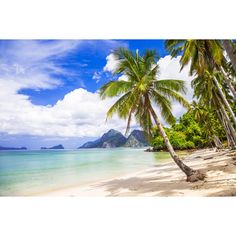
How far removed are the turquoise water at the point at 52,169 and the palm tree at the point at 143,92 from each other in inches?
49.8

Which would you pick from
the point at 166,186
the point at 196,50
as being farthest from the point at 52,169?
the point at 196,50

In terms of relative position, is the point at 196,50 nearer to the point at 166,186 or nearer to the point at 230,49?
the point at 230,49

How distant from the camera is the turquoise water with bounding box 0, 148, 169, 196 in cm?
527

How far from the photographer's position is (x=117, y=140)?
19.9 ft

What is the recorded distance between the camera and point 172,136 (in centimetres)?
673

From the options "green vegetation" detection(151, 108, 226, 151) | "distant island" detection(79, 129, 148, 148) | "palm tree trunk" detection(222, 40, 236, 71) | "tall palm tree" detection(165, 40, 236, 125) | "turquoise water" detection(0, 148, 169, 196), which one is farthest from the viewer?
"green vegetation" detection(151, 108, 226, 151)

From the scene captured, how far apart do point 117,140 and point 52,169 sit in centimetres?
138

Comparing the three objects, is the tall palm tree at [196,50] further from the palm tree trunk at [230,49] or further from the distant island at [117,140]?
the distant island at [117,140]

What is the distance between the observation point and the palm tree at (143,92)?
201 inches

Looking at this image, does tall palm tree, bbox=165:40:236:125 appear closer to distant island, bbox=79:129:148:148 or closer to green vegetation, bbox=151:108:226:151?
green vegetation, bbox=151:108:226:151

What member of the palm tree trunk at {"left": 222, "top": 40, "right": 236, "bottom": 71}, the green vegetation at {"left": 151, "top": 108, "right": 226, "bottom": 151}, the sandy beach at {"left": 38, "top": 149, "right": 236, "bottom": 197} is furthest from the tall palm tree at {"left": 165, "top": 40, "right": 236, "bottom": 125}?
the sandy beach at {"left": 38, "top": 149, "right": 236, "bottom": 197}

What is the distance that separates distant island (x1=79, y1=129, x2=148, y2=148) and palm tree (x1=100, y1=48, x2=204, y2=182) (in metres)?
0.35
